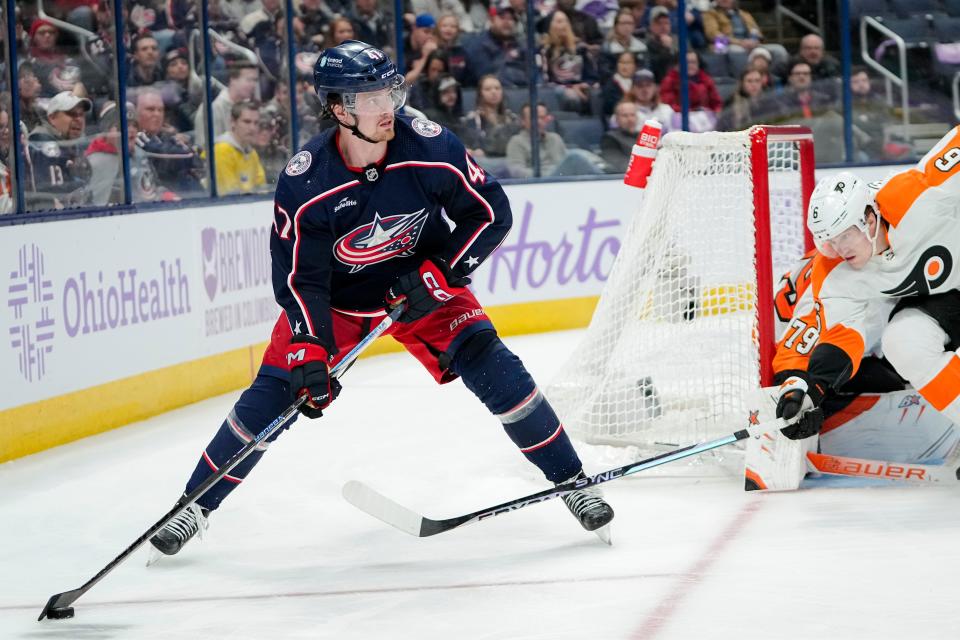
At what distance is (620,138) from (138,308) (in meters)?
3.21

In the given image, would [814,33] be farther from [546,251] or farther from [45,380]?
[45,380]

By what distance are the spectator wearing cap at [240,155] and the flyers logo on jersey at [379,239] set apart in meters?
2.93

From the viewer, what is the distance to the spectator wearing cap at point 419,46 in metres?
7.13

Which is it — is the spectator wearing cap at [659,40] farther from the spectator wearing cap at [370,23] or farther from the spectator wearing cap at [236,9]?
the spectator wearing cap at [236,9]

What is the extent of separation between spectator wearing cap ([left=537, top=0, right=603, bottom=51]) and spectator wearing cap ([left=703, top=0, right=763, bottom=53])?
63cm

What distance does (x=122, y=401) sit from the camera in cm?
500

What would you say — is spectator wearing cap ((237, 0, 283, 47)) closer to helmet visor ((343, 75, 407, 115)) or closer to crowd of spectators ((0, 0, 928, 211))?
crowd of spectators ((0, 0, 928, 211))

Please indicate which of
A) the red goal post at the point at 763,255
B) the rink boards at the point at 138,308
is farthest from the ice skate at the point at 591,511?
the rink boards at the point at 138,308

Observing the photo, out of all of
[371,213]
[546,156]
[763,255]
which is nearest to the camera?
[371,213]

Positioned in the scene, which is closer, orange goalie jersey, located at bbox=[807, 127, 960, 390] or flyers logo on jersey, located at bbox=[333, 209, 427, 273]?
flyers logo on jersey, located at bbox=[333, 209, 427, 273]

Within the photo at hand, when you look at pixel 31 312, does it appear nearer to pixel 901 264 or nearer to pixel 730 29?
pixel 901 264

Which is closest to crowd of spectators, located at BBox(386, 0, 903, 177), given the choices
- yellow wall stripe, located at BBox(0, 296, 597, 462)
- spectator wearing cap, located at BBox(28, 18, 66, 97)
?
yellow wall stripe, located at BBox(0, 296, 597, 462)

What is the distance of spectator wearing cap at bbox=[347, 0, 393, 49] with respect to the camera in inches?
272

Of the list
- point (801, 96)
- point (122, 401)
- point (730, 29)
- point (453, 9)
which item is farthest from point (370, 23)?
point (122, 401)
